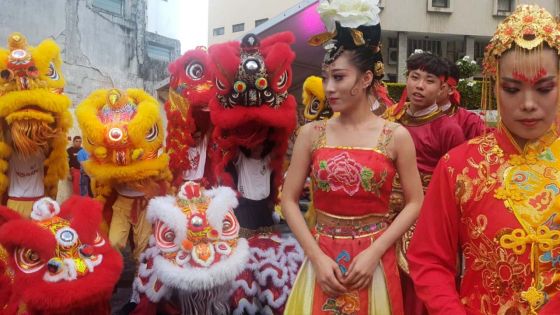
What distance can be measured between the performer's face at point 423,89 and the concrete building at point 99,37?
337 inches

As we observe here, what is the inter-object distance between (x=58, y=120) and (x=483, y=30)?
2395cm

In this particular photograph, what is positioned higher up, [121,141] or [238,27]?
[238,27]

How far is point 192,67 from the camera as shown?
4.61m

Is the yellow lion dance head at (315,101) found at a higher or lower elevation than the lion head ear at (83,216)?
higher

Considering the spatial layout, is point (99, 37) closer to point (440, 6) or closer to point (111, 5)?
point (111, 5)

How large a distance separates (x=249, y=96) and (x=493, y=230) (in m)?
2.43

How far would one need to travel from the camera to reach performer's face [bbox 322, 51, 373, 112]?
2207 millimetres

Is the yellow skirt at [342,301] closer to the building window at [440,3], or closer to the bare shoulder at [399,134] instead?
the bare shoulder at [399,134]

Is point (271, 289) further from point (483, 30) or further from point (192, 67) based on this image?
point (483, 30)

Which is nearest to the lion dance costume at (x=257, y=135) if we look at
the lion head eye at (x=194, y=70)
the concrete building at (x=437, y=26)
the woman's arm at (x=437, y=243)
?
the lion head eye at (x=194, y=70)

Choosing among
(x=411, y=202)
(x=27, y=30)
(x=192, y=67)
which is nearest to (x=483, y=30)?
(x=27, y=30)

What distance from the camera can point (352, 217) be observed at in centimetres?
219

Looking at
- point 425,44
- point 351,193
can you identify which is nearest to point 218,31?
point 425,44

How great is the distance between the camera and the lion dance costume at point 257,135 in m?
3.61
